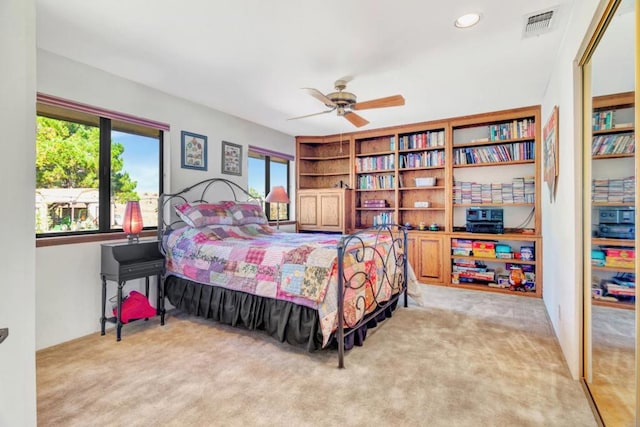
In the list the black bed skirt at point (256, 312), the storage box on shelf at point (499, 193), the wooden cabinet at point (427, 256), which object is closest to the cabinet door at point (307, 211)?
the wooden cabinet at point (427, 256)

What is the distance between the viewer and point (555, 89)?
2.77m

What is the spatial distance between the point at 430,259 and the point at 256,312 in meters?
2.92

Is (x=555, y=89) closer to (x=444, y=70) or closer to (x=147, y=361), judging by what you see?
(x=444, y=70)

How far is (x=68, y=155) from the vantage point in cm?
284

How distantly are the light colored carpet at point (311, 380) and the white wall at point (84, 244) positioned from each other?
19 cm

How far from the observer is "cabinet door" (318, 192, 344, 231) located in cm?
524

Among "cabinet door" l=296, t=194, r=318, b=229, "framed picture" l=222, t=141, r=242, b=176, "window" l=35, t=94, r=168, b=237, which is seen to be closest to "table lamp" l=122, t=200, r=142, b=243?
"window" l=35, t=94, r=168, b=237

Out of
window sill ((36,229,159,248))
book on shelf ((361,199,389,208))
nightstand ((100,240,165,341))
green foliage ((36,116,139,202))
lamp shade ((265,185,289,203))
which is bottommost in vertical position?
nightstand ((100,240,165,341))

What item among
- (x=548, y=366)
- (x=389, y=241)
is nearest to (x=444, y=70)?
(x=389, y=241)

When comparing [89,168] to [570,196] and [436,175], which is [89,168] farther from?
[436,175]

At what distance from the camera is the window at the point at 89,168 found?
8.86 feet

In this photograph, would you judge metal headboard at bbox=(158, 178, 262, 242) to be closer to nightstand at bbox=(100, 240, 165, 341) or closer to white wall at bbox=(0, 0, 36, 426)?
nightstand at bbox=(100, 240, 165, 341)

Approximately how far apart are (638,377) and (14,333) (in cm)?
195

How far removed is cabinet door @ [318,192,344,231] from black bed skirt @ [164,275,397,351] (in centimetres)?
216
